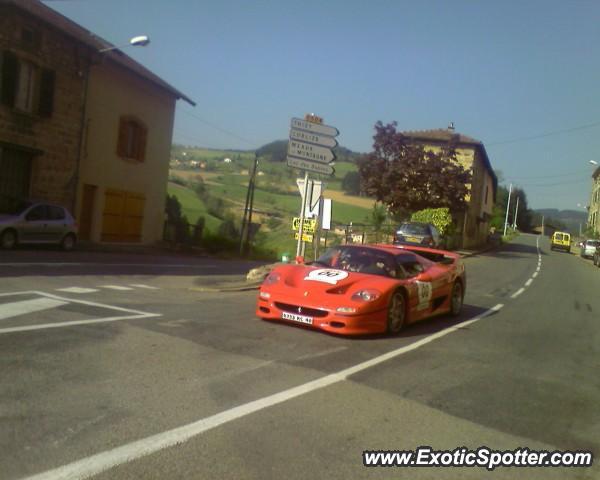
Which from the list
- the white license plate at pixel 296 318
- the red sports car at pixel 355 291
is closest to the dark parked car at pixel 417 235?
the red sports car at pixel 355 291

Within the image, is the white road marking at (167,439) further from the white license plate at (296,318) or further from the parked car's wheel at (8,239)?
the parked car's wheel at (8,239)

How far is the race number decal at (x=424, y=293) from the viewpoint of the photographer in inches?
354

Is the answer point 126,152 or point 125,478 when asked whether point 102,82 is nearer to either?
point 126,152

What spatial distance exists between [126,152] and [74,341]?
2000 cm

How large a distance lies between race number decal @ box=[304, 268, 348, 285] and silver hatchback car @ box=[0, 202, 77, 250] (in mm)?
11188

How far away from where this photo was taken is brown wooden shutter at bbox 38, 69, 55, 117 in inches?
798

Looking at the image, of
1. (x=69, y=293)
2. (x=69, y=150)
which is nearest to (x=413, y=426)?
(x=69, y=293)

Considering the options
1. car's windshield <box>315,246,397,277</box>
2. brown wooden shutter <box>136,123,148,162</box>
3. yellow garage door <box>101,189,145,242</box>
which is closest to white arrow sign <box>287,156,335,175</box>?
car's windshield <box>315,246,397,277</box>

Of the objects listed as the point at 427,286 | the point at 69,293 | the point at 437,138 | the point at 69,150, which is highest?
the point at 437,138

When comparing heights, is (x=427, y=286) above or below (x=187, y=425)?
above

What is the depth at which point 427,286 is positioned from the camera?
9.31m

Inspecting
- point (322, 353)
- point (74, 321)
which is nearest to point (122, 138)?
point (74, 321)

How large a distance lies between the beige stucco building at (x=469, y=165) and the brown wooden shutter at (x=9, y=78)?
81.1 feet

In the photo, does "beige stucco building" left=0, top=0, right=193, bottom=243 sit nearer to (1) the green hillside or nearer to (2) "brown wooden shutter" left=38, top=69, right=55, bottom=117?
(2) "brown wooden shutter" left=38, top=69, right=55, bottom=117
